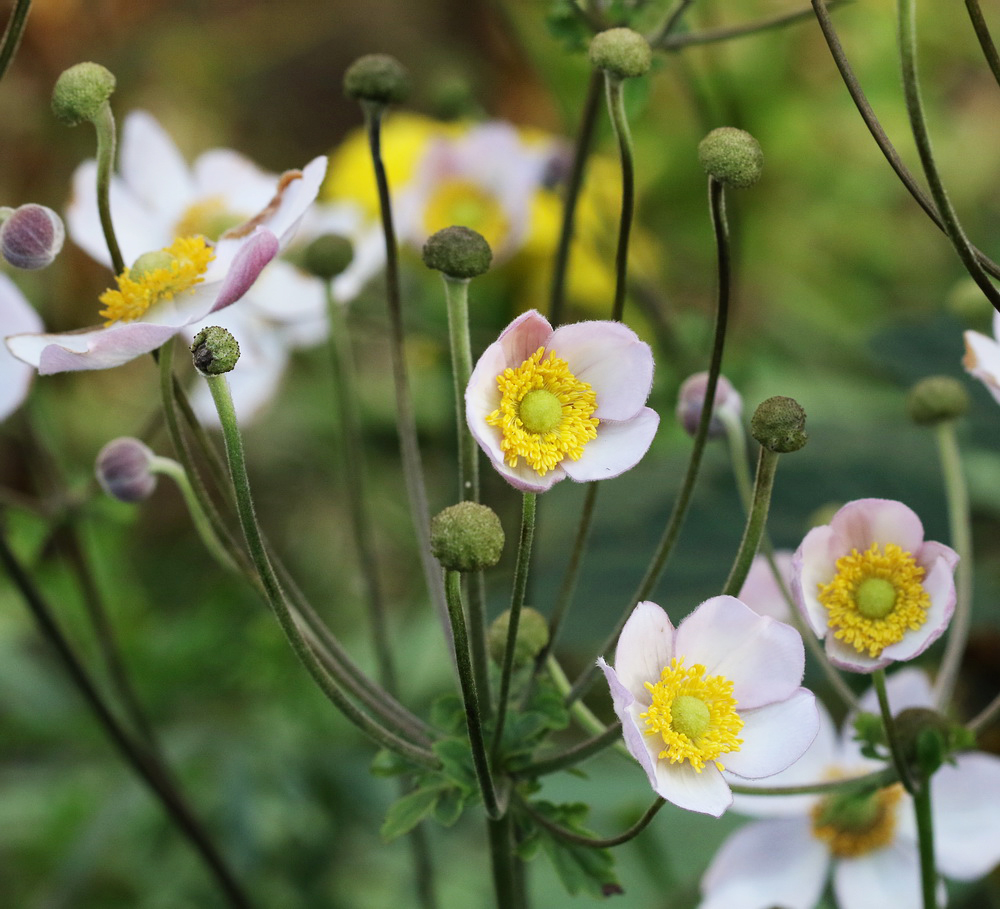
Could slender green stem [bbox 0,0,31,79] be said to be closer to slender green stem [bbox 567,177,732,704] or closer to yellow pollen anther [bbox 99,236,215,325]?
yellow pollen anther [bbox 99,236,215,325]

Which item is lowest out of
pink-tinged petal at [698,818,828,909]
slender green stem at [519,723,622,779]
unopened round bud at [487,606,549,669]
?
pink-tinged petal at [698,818,828,909]

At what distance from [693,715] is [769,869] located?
0.29 metres

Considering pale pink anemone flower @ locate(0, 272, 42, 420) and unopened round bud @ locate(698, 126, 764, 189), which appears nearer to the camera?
unopened round bud @ locate(698, 126, 764, 189)

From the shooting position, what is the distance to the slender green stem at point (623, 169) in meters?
0.56

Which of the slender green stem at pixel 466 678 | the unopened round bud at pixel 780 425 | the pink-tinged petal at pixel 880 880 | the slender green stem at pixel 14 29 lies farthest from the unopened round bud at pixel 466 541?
the pink-tinged petal at pixel 880 880

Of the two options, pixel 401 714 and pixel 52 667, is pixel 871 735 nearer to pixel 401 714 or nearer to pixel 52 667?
pixel 401 714

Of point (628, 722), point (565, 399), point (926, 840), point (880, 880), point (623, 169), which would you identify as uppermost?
point (623, 169)

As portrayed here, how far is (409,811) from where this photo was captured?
58 centimetres

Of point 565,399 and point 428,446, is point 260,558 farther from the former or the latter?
point 428,446

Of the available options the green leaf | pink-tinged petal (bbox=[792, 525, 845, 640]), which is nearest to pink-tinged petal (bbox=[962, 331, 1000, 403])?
pink-tinged petal (bbox=[792, 525, 845, 640])

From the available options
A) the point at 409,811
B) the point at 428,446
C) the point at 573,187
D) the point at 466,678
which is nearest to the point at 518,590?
the point at 466,678

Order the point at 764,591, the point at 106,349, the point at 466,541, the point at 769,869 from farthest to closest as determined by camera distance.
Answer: the point at 769,869 → the point at 764,591 → the point at 106,349 → the point at 466,541

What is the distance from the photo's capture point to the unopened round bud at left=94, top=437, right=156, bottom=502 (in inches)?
25.0

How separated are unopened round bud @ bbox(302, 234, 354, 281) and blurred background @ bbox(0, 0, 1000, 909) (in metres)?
0.19
